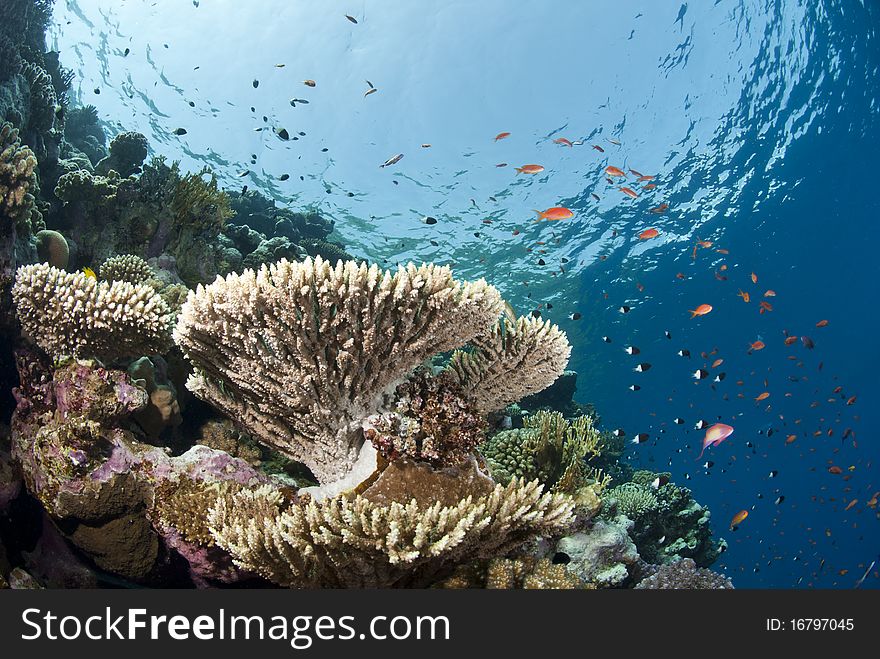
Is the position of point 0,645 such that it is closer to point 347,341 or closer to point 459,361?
point 347,341

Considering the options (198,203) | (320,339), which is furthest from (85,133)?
(320,339)

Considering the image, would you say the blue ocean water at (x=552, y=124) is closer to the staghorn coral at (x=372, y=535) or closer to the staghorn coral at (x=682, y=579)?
the staghorn coral at (x=682, y=579)

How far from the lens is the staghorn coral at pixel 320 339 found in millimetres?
3400

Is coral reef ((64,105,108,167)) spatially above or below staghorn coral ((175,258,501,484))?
above

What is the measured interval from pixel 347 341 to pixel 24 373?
3.28 m

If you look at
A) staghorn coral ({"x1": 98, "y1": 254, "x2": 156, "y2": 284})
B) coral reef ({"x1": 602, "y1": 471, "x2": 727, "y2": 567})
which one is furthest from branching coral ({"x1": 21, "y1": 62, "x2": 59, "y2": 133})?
coral reef ({"x1": 602, "y1": 471, "x2": 727, "y2": 567})

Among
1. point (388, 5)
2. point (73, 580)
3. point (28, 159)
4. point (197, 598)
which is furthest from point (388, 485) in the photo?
point (388, 5)

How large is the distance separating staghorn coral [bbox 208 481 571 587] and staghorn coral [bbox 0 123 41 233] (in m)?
3.98

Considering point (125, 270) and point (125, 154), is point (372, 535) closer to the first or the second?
point (125, 270)

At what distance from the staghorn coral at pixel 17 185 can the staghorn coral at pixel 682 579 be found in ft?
26.7

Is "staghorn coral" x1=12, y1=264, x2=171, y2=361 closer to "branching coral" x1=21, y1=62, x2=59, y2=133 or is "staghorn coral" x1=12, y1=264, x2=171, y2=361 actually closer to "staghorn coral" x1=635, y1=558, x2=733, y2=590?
→ "branching coral" x1=21, y1=62, x2=59, y2=133

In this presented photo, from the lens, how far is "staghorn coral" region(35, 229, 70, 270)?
17.7 feet

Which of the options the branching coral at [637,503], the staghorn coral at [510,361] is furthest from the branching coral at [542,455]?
the branching coral at [637,503]

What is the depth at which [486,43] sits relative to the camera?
2383cm
